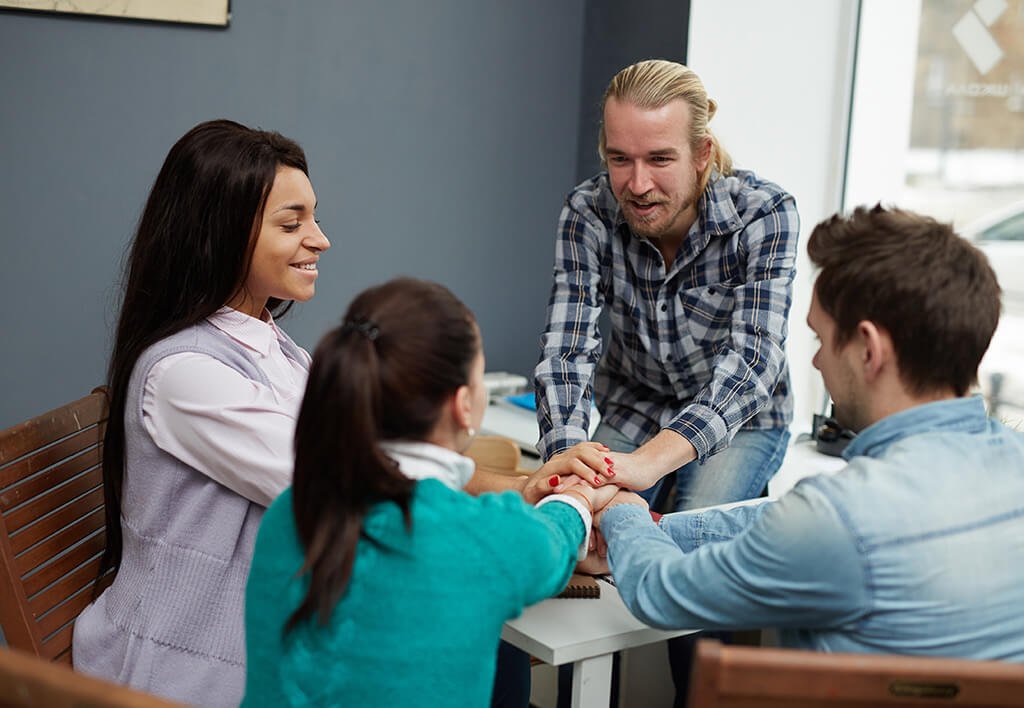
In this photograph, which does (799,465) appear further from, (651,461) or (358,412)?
(358,412)

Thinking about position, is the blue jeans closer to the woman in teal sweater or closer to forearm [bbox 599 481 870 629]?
forearm [bbox 599 481 870 629]

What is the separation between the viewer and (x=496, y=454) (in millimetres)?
2391

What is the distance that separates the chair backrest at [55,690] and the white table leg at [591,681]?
654mm

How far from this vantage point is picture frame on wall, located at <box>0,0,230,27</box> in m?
2.50

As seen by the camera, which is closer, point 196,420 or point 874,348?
point 874,348

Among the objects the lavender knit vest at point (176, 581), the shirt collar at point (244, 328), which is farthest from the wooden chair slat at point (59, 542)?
the shirt collar at point (244, 328)

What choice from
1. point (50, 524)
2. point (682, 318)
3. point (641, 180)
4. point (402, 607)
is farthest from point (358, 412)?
point (682, 318)

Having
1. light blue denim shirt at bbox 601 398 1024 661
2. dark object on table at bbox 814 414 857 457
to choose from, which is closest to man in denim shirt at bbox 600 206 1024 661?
light blue denim shirt at bbox 601 398 1024 661

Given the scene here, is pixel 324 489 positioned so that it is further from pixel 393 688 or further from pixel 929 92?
pixel 929 92

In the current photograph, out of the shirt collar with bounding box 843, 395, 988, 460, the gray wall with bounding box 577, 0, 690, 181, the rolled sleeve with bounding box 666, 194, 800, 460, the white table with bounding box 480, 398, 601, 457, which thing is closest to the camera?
the shirt collar with bounding box 843, 395, 988, 460

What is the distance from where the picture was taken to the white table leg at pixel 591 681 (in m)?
1.34

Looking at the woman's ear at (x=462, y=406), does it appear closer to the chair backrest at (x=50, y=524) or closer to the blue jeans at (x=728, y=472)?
the chair backrest at (x=50, y=524)

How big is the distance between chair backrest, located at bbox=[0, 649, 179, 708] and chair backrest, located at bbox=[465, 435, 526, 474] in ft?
5.13

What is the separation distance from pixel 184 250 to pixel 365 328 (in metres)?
0.58
